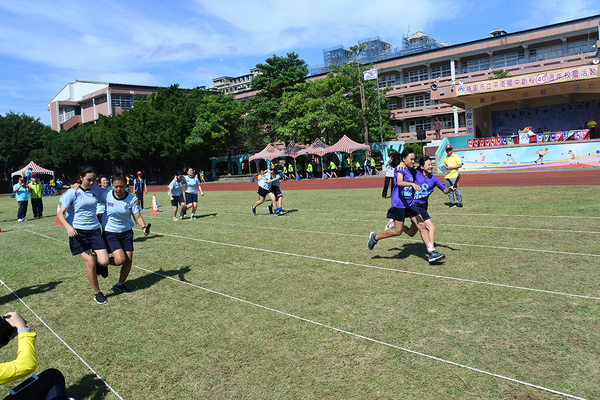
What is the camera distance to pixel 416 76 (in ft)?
172

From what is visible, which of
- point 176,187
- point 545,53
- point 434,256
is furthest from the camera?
point 545,53

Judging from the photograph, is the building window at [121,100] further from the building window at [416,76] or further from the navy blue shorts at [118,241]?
the navy blue shorts at [118,241]

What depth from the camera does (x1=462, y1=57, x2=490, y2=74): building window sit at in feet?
158

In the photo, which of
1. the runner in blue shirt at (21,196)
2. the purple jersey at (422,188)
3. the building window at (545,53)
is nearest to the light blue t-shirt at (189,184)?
the runner in blue shirt at (21,196)

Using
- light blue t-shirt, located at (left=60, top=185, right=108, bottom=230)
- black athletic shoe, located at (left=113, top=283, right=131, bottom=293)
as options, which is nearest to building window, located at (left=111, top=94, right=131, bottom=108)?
light blue t-shirt, located at (left=60, top=185, right=108, bottom=230)

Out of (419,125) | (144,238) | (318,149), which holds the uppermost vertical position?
(419,125)

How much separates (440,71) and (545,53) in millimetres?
10854

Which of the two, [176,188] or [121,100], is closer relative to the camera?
[176,188]

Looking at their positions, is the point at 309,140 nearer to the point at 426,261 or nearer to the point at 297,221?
the point at 297,221

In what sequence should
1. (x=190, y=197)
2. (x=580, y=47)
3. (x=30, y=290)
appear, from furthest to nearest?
(x=580, y=47)
(x=190, y=197)
(x=30, y=290)

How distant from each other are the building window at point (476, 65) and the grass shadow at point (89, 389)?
2066 inches

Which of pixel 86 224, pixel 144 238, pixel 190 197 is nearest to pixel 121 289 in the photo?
pixel 86 224

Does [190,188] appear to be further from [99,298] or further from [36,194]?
[99,298]

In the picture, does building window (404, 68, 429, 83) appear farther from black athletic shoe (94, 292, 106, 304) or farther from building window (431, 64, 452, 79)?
black athletic shoe (94, 292, 106, 304)
